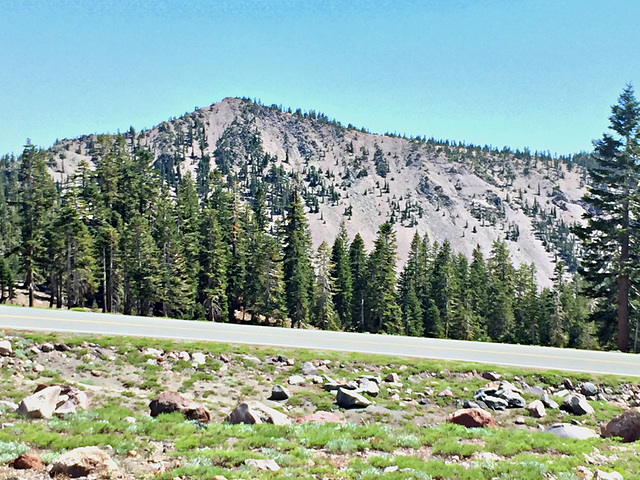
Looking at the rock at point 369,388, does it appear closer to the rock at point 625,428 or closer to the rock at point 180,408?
the rock at point 180,408

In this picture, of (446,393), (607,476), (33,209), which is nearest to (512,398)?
(446,393)

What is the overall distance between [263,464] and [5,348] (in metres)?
12.2

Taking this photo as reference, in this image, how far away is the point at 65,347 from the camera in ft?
55.3

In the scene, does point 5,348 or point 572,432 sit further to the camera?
point 5,348

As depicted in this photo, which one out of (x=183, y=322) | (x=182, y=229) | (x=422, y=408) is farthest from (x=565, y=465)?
(x=182, y=229)

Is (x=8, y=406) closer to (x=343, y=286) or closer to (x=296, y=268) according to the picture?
(x=296, y=268)

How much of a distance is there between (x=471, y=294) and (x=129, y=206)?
53750 millimetres

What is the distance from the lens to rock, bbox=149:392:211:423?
1152 centimetres

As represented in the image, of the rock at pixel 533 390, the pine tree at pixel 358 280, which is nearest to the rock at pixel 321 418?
the rock at pixel 533 390

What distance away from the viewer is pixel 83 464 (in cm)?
729

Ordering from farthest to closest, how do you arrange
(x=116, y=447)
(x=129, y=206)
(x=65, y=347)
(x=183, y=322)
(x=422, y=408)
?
(x=129, y=206) < (x=183, y=322) < (x=65, y=347) < (x=422, y=408) < (x=116, y=447)

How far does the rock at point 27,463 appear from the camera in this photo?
292 inches

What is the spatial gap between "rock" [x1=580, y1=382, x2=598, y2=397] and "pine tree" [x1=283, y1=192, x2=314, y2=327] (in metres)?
43.2

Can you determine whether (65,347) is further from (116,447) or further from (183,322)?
(116,447)
